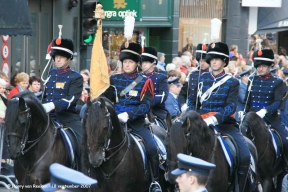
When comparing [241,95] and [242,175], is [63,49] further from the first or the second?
[241,95]

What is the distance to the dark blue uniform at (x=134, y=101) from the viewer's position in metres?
12.0

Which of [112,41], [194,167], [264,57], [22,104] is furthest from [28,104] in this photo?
[112,41]

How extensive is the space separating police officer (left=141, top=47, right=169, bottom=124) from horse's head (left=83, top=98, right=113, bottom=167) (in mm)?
3263

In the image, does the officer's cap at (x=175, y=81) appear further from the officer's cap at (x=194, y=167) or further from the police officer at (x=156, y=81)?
the officer's cap at (x=194, y=167)

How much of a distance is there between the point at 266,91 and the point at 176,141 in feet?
12.6

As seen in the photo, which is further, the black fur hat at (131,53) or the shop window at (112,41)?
the shop window at (112,41)

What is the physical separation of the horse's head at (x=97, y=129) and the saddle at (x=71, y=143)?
0.85 m

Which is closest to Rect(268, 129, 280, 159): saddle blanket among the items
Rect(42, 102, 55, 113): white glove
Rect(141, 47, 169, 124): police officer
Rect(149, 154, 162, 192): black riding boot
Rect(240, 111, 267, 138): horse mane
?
Rect(240, 111, 267, 138): horse mane

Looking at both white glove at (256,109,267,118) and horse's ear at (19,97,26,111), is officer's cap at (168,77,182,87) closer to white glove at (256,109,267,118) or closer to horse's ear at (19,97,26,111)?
white glove at (256,109,267,118)

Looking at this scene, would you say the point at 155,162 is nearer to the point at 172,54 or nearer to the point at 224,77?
the point at 224,77

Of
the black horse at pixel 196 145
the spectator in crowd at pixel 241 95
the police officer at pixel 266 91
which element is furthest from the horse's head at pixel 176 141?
the spectator in crowd at pixel 241 95

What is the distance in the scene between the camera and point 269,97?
46.8ft

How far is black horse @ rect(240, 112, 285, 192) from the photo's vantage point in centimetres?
1386

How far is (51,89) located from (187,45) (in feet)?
49.1
